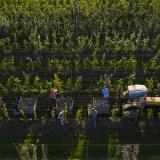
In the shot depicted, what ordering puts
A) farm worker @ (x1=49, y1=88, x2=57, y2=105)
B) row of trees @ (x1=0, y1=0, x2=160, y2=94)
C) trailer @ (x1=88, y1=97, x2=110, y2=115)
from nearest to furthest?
trailer @ (x1=88, y1=97, x2=110, y2=115) < farm worker @ (x1=49, y1=88, x2=57, y2=105) < row of trees @ (x1=0, y1=0, x2=160, y2=94)

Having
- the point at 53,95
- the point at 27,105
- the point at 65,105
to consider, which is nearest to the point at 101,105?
the point at 65,105

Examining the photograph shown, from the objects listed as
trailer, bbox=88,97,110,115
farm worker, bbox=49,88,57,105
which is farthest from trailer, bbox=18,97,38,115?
trailer, bbox=88,97,110,115

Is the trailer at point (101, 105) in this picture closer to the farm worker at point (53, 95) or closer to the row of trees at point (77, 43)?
the row of trees at point (77, 43)

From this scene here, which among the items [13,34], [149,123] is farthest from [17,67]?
[149,123]

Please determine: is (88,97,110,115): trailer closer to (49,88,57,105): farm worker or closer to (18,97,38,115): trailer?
(49,88,57,105): farm worker

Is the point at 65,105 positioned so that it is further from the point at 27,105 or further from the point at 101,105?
the point at 27,105

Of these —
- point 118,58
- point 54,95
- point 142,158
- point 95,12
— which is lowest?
point 142,158

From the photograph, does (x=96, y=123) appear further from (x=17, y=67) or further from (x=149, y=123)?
(x=17, y=67)

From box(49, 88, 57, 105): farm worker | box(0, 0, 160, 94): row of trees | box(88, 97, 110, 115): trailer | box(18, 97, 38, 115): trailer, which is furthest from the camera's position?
box(0, 0, 160, 94): row of trees

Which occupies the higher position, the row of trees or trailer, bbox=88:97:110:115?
the row of trees

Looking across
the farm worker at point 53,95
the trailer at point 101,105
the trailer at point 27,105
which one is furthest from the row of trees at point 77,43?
the trailer at point 101,105

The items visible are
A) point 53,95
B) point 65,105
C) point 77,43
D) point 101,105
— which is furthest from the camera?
point 77,43
